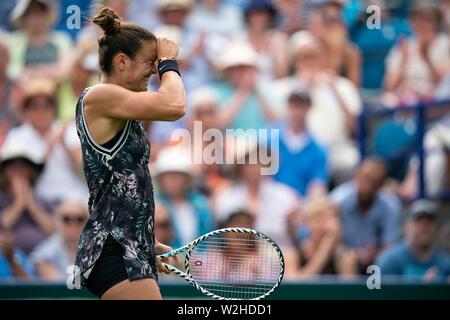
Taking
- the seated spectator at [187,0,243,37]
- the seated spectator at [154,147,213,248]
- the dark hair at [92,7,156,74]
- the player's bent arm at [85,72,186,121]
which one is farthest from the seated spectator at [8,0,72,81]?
the player's bent arm at [85,72,186,121]

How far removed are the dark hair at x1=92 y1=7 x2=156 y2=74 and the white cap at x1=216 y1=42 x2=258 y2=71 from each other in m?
4.74

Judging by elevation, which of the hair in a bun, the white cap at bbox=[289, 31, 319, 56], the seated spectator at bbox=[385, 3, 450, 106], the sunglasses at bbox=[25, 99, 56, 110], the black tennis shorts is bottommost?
the black tennis shorts

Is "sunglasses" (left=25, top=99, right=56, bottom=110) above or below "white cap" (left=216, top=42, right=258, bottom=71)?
below

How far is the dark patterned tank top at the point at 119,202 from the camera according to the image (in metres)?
4.53

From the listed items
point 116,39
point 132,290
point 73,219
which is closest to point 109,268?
point 132,290

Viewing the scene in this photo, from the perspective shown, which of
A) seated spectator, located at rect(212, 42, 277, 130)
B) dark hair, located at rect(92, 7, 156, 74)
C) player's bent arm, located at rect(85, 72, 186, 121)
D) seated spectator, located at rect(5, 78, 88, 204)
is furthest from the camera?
seated spectator, located at rect(212, 42, 277, 130)

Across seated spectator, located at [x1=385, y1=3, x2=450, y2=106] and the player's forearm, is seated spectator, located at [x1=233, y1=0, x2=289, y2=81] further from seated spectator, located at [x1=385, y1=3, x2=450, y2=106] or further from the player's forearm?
the player's forearm

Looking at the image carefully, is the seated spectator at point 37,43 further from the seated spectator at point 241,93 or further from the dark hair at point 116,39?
the dark hair at point 116,39

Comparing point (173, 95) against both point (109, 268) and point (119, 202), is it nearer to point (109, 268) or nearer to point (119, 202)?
point (119, 202)

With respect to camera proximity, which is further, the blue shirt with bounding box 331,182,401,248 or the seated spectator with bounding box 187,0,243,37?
the seated spectator with bounding box 187,0,243,37

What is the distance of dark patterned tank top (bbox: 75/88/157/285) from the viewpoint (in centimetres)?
453

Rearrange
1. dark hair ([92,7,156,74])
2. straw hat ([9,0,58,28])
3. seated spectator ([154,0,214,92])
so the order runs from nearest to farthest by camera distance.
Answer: dark hair ([92,7,156,74]) → seated spectator ([154,0,214,92]) → straw hat ([9,0,58,28])

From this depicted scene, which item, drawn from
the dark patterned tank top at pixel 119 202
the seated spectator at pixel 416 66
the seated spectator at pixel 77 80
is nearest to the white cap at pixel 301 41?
the seated spectator at pixel 416 66
